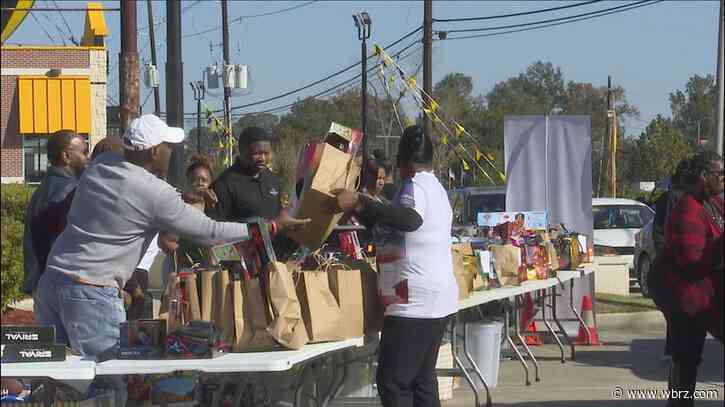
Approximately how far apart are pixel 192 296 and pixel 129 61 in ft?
29.1

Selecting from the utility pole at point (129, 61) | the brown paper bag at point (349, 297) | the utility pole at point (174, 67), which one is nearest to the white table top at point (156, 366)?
the brown paper bag at point (349, 297)

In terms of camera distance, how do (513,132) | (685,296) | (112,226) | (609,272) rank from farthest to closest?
(609,272)
(513,132)
(685,296)
(112,226)

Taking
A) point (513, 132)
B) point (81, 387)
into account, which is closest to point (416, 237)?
point (81, 387)

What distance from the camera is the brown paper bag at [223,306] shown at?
225 inches

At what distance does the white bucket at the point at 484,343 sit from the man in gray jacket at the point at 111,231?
4.26 metres

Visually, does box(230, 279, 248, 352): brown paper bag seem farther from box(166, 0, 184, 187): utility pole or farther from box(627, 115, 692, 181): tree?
box(627, 115, 692, 181): tree

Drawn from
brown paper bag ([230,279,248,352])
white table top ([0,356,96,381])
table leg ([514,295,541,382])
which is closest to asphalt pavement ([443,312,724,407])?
table leg ([514,295,541,382])

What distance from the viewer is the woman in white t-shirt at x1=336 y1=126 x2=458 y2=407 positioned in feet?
19.7

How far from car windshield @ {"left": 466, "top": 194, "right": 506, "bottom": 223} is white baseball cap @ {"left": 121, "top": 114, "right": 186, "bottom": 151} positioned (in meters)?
14.1

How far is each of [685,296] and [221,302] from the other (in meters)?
2.47

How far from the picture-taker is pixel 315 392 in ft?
24.2

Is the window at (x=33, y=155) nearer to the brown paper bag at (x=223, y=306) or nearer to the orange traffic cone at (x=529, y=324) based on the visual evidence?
the orange traffic cone at (x=529, y=324)

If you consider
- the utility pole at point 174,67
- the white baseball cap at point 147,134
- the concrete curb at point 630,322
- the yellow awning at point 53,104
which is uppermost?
the yellow awning at point 53,104

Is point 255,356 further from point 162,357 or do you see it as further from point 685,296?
point 685,296
